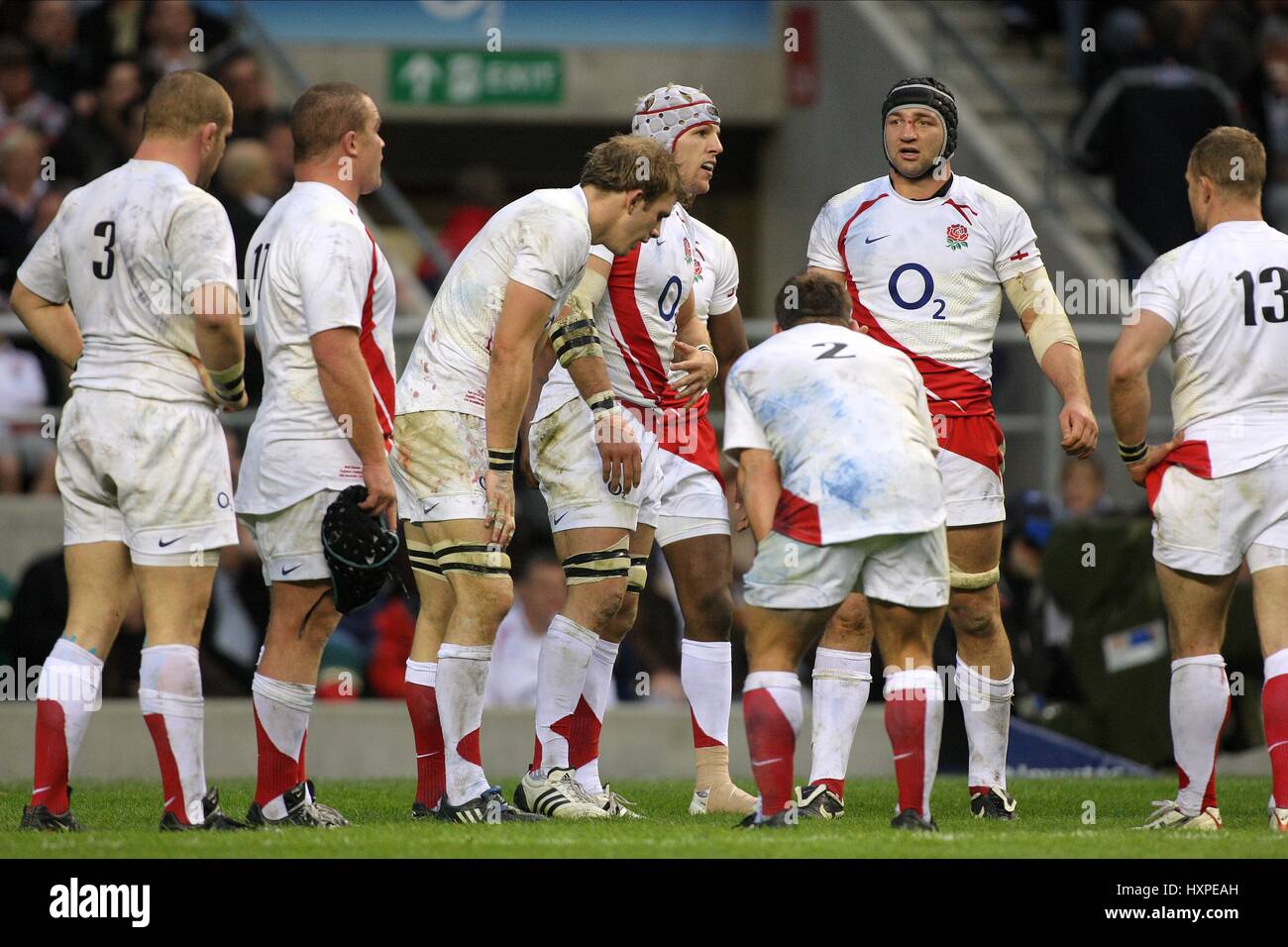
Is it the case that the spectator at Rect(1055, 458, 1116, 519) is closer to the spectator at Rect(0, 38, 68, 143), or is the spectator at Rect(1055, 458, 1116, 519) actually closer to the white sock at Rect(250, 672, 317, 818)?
the white sock at Rect(250, 672, 317, 818)

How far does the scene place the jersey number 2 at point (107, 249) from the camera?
721 centimetres

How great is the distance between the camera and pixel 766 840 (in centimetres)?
662

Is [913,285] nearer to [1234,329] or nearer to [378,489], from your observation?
[1234,329]

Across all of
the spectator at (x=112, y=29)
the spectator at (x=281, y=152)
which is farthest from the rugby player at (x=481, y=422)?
the spectator at (x=112, y=29)

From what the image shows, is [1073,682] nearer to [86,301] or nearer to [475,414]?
[475,414]

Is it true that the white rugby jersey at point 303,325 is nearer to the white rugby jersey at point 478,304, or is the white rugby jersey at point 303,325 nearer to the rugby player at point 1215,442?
the white rugby jersey at point 478,304

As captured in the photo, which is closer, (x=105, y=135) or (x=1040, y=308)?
(x=1040, y=308)

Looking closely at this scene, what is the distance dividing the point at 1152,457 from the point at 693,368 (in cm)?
184

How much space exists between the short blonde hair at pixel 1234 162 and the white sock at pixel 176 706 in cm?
425

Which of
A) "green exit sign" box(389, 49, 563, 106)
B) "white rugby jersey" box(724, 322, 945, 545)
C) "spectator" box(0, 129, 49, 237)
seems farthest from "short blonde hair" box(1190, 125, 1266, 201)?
"green exit sign" box(389, 49, 563, 106)

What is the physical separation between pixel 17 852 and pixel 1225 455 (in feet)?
14.9

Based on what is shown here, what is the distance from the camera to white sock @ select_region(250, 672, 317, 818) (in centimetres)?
738

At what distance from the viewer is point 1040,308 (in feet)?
Result: 27.6

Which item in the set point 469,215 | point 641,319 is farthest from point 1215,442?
point 469,215
